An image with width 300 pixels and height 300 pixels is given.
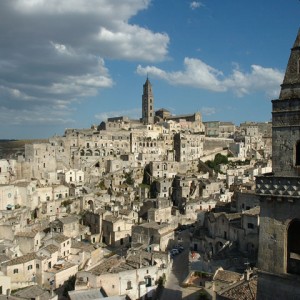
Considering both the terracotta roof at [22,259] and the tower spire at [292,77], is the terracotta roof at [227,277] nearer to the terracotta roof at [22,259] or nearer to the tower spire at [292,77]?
the terracotta roof at [22,259]

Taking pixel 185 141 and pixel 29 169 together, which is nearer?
pixel 29 169

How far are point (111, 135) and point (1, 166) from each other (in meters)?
24.8

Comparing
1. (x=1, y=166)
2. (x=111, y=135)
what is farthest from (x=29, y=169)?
(x=111, y=135)

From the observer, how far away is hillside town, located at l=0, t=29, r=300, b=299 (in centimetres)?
1902

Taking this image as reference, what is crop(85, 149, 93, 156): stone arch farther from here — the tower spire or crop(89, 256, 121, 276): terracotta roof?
the tower spire

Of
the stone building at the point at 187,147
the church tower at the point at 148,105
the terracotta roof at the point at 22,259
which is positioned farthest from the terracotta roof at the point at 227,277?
the church tower at the point at 148,105

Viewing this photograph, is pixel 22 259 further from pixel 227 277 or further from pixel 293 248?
pixel 293 248

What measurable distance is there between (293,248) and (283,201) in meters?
1.34

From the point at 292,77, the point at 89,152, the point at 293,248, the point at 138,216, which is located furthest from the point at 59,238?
the point at 89,152

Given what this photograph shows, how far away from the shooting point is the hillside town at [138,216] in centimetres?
1902

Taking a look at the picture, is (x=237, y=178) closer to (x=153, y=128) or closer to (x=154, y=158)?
(x=154, y=158)

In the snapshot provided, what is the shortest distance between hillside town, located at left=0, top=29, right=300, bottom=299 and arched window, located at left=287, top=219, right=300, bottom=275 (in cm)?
3

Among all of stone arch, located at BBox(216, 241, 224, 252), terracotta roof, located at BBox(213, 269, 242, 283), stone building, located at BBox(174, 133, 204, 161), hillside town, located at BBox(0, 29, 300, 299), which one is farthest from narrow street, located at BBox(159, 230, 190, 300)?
stone building, located at BBox(174, 133, 204, 161)

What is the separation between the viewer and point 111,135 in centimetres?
6856
